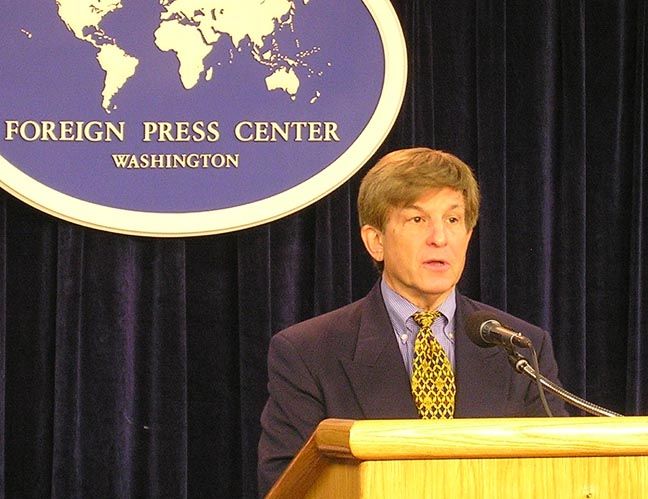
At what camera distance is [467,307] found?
2729 millimetres

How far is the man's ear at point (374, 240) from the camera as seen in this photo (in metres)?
2.72

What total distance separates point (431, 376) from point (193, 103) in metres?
1.32

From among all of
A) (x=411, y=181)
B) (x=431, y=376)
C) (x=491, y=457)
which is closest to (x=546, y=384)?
(x=491, y=457)

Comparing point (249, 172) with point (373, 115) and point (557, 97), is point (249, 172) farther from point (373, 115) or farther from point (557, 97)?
point (557, 97)

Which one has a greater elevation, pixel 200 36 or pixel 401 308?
pixel 200 36

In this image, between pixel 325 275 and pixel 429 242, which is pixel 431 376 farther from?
pixel 325 275

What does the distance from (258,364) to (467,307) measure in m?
0.95

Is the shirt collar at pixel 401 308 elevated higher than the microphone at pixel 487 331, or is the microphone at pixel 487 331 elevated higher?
the shirt collar at pixel 401 308

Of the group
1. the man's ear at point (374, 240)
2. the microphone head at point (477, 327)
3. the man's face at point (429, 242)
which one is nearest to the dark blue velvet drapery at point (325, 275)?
the man's ear at point (374, 240)

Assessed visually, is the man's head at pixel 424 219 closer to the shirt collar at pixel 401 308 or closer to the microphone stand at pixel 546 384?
the shirt collar at pixel 401 308

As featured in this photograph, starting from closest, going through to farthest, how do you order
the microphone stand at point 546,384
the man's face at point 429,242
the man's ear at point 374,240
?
1. the microphone stand at point 546,384
2. the man's face at point 429,242
3. the man's ear at point 374,240

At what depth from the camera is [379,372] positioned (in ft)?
8.53

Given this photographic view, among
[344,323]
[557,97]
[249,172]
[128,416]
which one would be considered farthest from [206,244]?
[557,97]

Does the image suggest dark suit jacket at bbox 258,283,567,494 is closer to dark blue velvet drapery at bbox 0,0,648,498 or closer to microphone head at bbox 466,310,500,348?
microphone head at bbox 466,310,500,348
